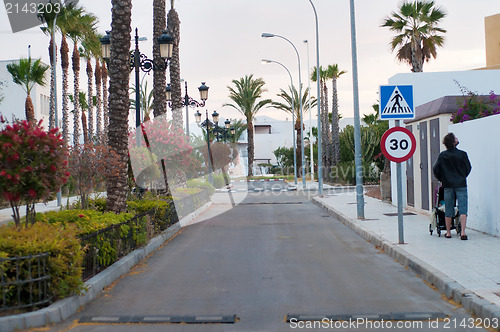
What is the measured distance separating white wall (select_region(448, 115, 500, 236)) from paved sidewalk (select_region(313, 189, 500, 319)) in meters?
0.32

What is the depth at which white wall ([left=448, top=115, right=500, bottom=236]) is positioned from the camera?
11734mm

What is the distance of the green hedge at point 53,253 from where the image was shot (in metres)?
6.75

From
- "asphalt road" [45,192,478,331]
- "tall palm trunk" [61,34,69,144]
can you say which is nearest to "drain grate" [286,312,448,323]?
"asphalt road" [45,192,478,331]

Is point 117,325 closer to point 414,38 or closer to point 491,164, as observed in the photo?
point 491,164

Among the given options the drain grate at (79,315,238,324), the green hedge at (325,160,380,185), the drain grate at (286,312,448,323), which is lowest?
the drain grate at (286,312,448,323)

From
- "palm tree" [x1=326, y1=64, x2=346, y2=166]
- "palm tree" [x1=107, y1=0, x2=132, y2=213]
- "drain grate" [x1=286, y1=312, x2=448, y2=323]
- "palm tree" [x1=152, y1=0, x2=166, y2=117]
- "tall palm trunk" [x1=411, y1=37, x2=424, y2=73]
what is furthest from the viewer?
"palm tree" [x1=326, y1=64, x2=346, y2=166]

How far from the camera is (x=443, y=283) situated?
763 centimetres

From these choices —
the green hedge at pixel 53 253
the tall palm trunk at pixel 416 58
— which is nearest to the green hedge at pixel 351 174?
the tall palm trunk at pixel 416 58

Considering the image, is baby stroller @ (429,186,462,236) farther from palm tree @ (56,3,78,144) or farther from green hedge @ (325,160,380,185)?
green hedge @ (325,160,380,185)

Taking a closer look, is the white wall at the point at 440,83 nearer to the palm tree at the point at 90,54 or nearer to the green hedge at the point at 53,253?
the green hedge at the point at 53,253

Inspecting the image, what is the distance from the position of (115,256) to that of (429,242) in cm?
584

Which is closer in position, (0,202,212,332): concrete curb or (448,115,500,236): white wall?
(0,202,212,332): concrete curb

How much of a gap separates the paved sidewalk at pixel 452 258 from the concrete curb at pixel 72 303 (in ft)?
14.7

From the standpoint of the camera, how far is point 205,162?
50000mm
